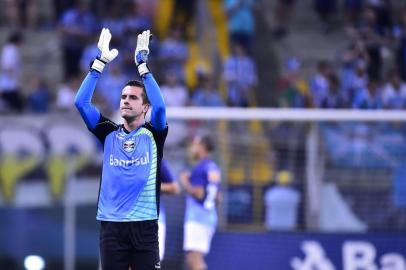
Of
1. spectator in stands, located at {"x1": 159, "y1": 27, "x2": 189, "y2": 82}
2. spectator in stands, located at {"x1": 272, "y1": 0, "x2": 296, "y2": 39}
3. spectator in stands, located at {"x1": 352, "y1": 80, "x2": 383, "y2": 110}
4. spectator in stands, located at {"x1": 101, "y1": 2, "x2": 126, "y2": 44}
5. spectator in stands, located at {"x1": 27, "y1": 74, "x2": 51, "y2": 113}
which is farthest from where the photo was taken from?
spectator in stands, located at {"x1": 272, "y1": 0, "x2": 296, "y2": 39}

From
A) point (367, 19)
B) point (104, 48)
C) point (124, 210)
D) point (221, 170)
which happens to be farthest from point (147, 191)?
point (367, 19)

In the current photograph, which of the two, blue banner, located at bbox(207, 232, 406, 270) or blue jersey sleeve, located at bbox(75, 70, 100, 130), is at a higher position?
blue jersey sleeve, located at bbox(75, 70, 100, 130)

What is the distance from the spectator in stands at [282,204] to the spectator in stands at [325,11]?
7036 mm

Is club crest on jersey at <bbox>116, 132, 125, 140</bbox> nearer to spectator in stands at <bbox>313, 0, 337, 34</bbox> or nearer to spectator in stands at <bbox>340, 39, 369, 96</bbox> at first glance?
spectator in stands at <bbox>340, 39, 369, 96</bbox>

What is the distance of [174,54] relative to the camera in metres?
20.0

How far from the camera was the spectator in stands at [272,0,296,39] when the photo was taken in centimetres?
2162

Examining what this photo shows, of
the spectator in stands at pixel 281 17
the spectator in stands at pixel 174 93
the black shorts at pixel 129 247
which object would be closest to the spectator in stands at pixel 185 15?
the spectator in stands at pixel 281 17

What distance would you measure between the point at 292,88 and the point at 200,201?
5.84 m

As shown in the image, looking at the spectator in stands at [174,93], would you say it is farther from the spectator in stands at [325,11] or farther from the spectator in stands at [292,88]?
the spectator in stands at [325,11]

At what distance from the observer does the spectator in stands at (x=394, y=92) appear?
705 inches

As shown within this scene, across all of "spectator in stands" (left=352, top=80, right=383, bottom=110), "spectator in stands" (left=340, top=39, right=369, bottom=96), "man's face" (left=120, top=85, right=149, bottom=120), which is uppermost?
"spectator in stands" (left=340, top=39, right=369, bottom=96)

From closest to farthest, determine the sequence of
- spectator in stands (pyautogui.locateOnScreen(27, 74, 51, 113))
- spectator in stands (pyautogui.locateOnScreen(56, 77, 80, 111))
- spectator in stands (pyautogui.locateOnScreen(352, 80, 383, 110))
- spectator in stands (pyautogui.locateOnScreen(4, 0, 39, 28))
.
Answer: spectator in stands (pyautogui.locateOnScreen(352, 80, 383, 110)), spectator in stands (pyautogui.locateOnScreen(56, 77, 80, 111)), spectator in stands (pyautogui.locateOnScreen(27, 74, 51, 113)), spectator in stands (pyautogui.locateOnScreen(4, 0, 39, 28))

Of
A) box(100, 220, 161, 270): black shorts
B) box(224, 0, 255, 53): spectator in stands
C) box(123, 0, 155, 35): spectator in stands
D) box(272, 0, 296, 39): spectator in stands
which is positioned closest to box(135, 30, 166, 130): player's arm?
box(100, 220, 161, 270): black shorts

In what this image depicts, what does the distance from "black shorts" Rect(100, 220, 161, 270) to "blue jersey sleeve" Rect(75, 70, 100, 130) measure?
772 mm
